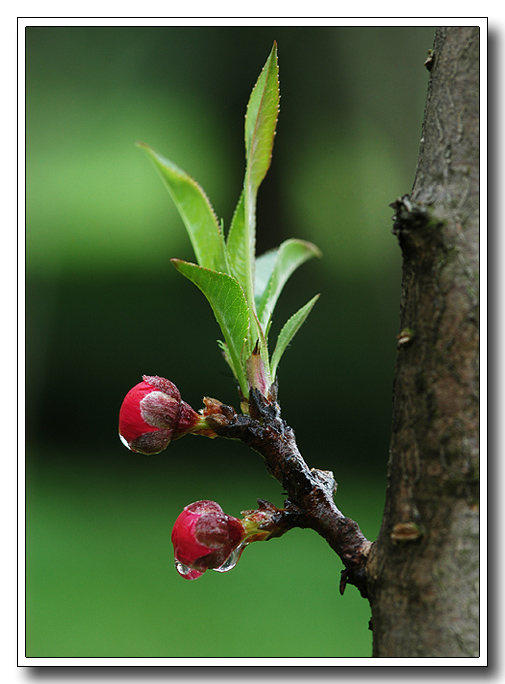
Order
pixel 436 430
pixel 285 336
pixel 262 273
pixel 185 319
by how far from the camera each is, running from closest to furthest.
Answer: pixel 436 430 < pixel 285 336 < pixel 262 273 < pixel 185 319

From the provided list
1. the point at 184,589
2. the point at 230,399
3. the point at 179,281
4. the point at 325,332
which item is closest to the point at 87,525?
the point at 184,589

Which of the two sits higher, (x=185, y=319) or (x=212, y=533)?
(x=185, y=319)

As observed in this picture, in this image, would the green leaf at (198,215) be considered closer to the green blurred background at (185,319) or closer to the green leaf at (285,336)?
the green leaf at (285,336)

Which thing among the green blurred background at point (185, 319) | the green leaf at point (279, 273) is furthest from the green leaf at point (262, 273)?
the green blurred background at point (185, 319)

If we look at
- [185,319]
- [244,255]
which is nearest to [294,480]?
[244,255]

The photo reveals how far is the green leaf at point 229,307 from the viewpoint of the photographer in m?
0.40

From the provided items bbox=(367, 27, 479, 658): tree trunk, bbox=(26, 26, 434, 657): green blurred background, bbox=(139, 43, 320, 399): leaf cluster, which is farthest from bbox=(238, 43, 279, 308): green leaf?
bbox=(26, 26, 434, 657): green blurred background

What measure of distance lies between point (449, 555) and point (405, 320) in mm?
145

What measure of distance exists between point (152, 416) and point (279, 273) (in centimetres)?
18

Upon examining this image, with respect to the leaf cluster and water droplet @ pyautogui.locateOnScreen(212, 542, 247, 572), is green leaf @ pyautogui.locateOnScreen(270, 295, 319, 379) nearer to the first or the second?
the leaf cluster

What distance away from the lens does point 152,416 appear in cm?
44

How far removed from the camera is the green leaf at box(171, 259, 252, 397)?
399 millimetres

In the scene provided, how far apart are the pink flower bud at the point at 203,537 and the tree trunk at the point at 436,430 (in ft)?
0.35

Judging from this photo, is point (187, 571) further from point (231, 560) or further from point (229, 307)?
point (229, 307)
